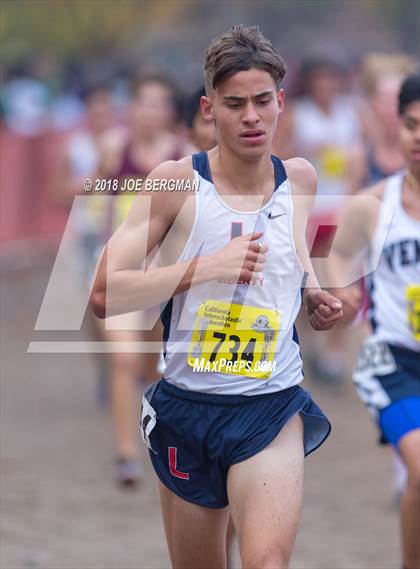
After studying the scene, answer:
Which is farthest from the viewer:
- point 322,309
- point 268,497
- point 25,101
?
point 25,101

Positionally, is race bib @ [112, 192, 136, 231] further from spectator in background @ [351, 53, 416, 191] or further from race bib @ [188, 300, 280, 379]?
race bib @ [188, 300, 280, 379]

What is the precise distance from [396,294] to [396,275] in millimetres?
83

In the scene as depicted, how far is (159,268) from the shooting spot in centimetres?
375

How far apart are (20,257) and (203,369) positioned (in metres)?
12.4

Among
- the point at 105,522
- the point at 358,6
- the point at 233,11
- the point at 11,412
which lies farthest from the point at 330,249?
the point at 358,6

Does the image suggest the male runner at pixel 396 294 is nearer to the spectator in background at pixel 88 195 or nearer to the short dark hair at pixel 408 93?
the short dark hair at pixel 408 93

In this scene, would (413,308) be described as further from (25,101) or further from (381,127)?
(25,101)

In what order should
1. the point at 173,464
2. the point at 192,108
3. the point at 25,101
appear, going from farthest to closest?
the point at 25,101 < the point at 192,108 < the point at 173,464

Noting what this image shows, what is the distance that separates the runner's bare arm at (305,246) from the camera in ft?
12.7

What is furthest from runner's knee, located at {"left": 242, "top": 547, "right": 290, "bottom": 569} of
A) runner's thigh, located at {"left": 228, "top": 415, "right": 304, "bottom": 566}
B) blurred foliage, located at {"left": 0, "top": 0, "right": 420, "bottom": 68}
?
blurred foliage, located at {"left": 0, "top": 0, "right": 420, "bottom": 68}

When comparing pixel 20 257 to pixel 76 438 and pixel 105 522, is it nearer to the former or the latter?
pixel 76 438

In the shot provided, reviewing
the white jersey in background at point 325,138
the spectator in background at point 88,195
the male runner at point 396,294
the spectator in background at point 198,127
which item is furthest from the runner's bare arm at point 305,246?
the white jersey in background at point 325,138

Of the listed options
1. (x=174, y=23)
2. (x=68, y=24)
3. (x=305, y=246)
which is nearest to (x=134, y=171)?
(x=305, y=246)

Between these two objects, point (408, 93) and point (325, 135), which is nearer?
point (408, 93)
